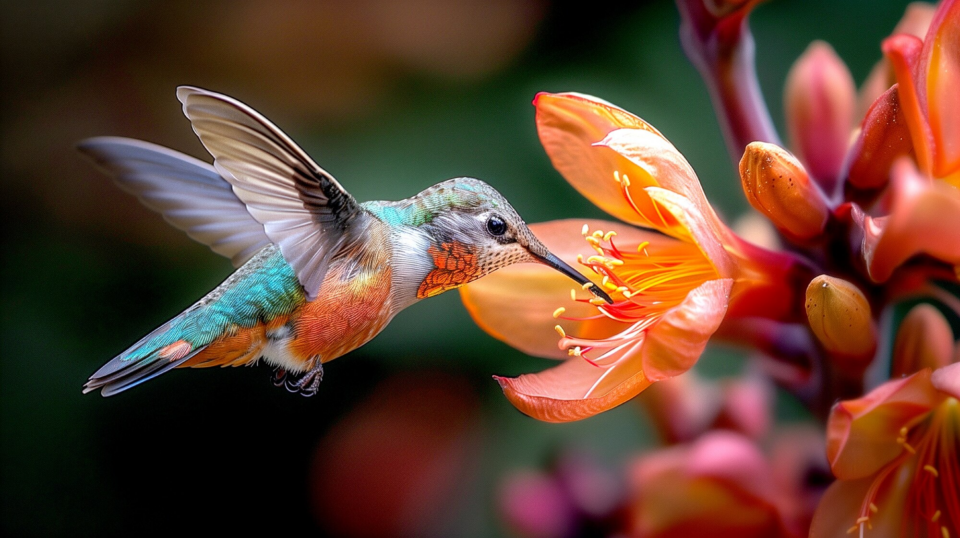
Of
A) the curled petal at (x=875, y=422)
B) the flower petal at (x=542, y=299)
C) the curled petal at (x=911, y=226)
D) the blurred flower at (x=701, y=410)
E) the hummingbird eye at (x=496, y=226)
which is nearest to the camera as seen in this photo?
the curled petal at (x=911, y=226)

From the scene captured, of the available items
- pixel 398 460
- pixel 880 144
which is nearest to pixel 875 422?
pixel 880 144

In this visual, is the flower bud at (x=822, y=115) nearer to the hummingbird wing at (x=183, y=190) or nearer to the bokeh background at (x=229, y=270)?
the bokeh background at (x=229, y=270)

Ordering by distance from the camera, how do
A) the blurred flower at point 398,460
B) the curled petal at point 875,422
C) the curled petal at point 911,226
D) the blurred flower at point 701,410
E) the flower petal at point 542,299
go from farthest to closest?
the blurred flower at point 398,460 → the blurred flower at point 701,410 → the flower petal at point 542,299 → the curled petal at point 875,422 → the curled petal at point 911,226

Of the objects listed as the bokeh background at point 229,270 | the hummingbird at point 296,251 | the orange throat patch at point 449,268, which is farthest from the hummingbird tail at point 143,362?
the bokeh background at point 229,270

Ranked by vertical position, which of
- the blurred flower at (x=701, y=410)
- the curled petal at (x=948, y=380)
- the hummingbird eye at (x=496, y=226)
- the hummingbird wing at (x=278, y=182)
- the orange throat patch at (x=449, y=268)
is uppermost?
the hummingbird wing at (x=278, y=182)

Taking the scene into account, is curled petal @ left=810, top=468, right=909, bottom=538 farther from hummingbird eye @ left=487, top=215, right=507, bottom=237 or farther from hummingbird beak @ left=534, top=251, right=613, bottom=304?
hummingbird eye @ left=487, top=215, right=507, bottom=237

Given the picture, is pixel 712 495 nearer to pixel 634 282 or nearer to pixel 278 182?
pixel 634 282
